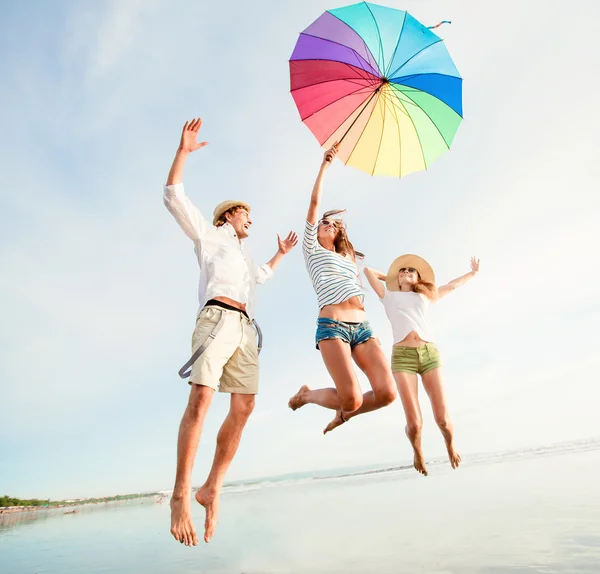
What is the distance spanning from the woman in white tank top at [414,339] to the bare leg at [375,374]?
2.77ft

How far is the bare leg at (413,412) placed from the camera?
5324 millimetres

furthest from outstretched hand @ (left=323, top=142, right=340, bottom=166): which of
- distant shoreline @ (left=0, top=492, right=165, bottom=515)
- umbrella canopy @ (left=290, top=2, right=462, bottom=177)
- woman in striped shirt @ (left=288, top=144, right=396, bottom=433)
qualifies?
distant shoreline @ (left=0, top=492, right=165, bottom=515)

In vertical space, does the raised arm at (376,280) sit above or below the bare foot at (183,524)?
above

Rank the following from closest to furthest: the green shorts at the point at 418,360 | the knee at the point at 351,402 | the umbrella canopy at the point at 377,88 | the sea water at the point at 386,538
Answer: the knee at the point at 351,402 < the sea water at the point at 386,538 < the umbrella canopy at the point at 377,88 < the green shorts at the point at 418,360

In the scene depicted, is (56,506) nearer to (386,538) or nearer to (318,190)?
(386,538)

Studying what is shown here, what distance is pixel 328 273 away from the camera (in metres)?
4.96

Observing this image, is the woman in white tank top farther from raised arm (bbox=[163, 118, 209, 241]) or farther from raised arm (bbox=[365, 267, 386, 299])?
raised arm (bbox=[163, 118, 209, 241])

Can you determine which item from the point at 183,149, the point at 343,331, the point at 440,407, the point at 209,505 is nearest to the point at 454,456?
the point at 440,407

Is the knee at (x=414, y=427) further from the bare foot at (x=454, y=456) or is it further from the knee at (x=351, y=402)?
the knee at (x=351, y=402)

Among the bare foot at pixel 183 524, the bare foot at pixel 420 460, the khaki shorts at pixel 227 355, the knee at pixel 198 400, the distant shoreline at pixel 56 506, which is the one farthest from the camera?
the distant shoreline at pixel 56 506

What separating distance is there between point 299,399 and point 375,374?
3.55ft

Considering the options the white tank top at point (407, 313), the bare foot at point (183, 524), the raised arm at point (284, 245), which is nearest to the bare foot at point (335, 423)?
the white tank top at point (407, 313)

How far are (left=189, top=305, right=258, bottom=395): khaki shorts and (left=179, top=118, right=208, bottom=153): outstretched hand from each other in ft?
4.67

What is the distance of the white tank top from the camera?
579 centimetres
